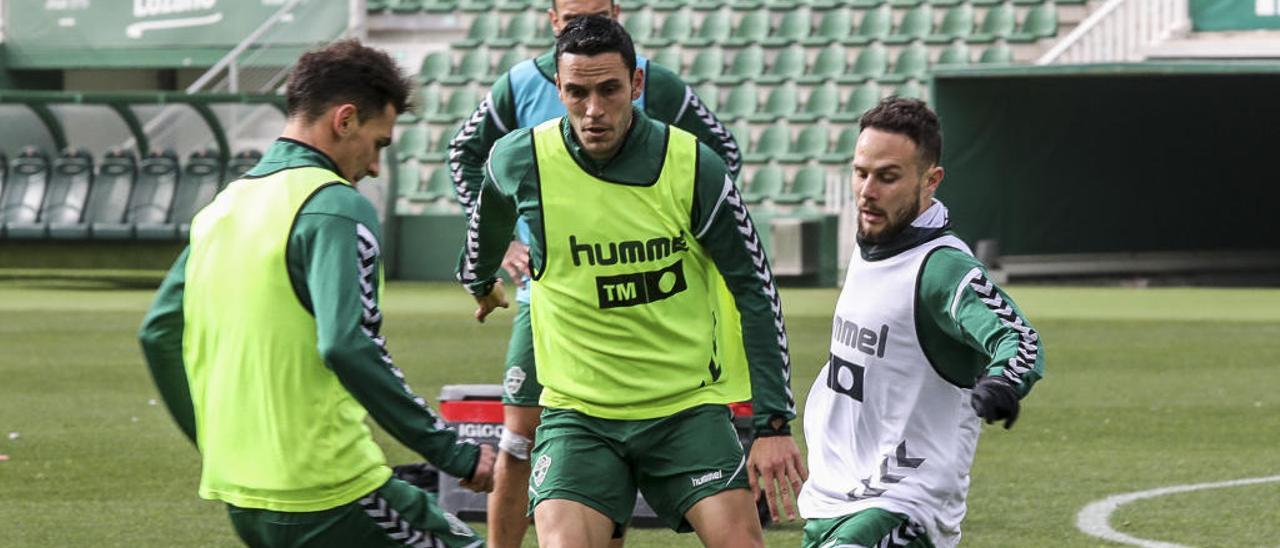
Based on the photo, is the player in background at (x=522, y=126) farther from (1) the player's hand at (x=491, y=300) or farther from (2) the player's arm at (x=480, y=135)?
(1) the player's hand at (x=491, y=300)

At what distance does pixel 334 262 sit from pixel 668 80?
279 centimetres

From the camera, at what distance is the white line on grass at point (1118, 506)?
25.5 feet

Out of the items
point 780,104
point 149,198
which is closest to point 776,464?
point 149,198

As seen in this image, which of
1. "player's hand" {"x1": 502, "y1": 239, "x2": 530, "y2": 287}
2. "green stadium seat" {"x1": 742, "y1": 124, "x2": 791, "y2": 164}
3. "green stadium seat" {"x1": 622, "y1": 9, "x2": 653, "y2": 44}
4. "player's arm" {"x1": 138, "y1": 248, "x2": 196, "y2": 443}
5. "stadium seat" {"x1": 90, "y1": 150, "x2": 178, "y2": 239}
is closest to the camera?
"player's arm" {"x1": 138, "y1": 248, "x2": 196, "y2": 443}

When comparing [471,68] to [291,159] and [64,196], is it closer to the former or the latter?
[64,196]

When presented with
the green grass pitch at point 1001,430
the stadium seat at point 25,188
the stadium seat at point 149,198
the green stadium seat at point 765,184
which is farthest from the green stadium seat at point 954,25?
the stadium seat at point 25,188

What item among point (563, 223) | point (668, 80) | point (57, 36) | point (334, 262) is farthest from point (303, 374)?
point (57, 36)

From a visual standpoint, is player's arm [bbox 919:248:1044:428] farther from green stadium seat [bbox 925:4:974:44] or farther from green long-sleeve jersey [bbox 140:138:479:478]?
green stadium seat [bbox 925:4:974:44]

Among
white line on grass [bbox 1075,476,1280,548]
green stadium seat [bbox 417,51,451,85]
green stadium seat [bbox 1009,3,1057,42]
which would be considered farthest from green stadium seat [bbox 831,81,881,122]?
white line on grass [bbox 1075,476,1280,548]

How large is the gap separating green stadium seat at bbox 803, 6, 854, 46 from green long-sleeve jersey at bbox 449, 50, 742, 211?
2175 centimetres

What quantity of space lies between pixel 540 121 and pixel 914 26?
21.7 m

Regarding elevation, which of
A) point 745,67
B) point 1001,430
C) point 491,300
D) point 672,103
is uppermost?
point 672,103

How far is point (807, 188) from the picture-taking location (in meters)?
27.3

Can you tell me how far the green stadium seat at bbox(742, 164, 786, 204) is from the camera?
27375mm
